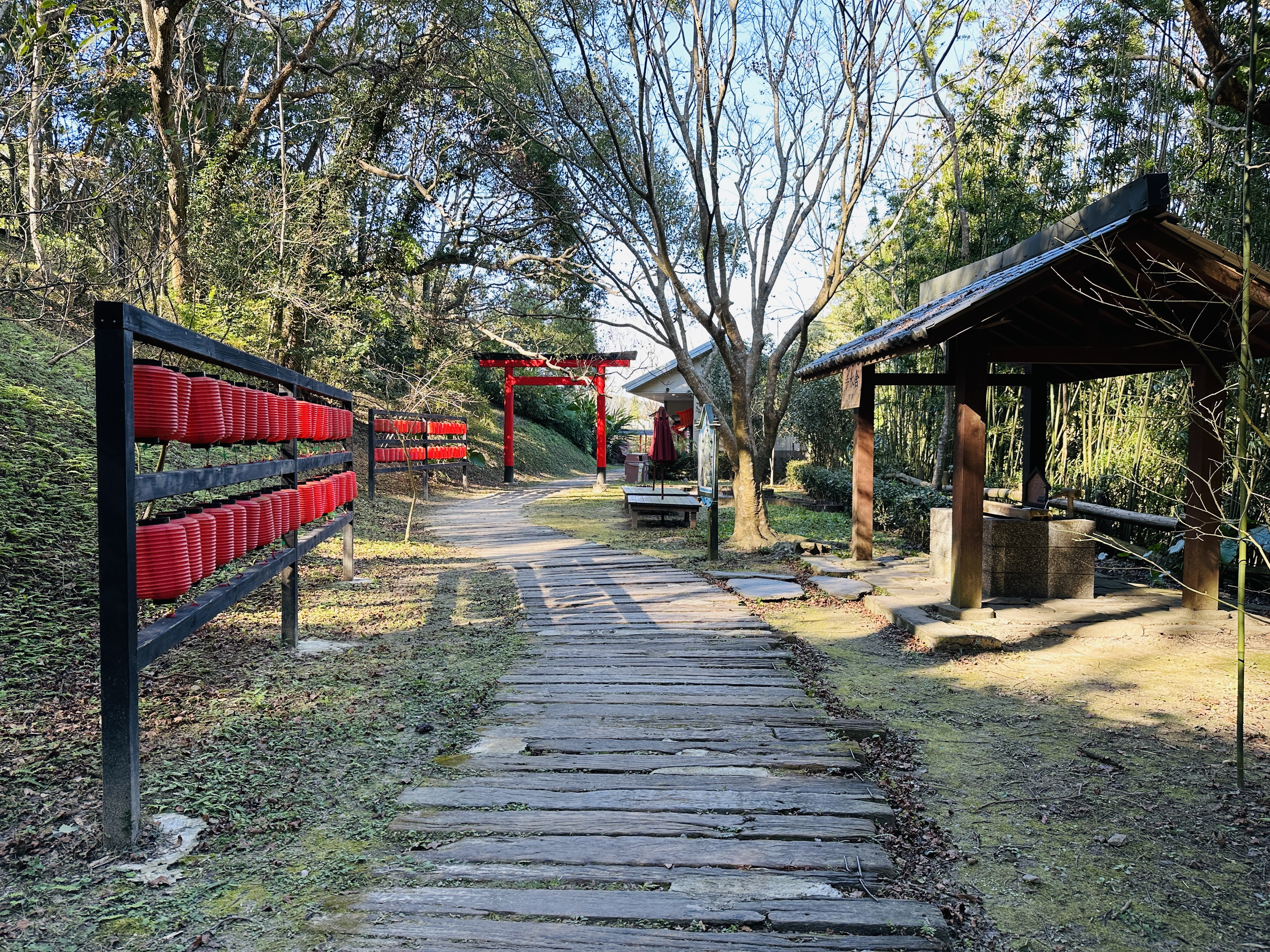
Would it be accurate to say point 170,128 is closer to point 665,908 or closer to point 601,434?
point 665,908

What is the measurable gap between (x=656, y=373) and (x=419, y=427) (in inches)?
266

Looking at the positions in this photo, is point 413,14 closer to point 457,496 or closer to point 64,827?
point 457,496

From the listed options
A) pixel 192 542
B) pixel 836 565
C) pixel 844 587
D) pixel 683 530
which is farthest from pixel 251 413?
pixel 683 530

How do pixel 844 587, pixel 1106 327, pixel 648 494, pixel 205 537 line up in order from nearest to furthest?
pixel 205 537 < pixel 1106 327 < pixel 844 587 < pixel 648 494

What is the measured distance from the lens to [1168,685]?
4770mm

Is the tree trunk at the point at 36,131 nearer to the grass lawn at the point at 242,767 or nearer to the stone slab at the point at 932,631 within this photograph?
the grass lawn at the point at 242,767

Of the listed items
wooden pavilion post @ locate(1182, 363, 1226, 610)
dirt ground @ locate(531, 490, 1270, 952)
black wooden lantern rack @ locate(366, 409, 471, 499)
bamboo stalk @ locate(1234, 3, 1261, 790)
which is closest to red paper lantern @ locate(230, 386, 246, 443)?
dirt ground @ locate(531, 490, 1270, 952)

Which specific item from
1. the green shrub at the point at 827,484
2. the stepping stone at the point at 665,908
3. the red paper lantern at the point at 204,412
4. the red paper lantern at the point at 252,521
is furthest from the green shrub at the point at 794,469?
the stepping stone at the point at 665,908

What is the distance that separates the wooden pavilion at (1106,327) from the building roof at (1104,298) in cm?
1

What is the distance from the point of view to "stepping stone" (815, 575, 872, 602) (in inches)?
280

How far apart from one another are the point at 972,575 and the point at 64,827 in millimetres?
5393

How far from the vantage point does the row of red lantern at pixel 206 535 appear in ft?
9.98

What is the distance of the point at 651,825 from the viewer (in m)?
2.87

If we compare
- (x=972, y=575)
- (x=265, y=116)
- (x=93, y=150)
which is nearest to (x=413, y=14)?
(x=265, y=116)
